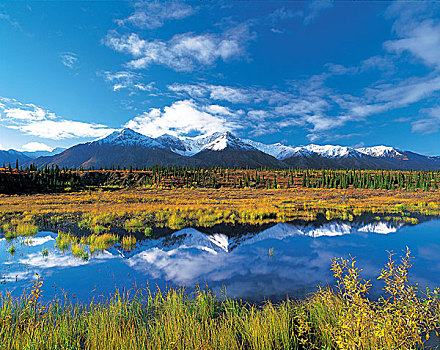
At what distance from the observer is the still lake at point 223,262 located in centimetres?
1199

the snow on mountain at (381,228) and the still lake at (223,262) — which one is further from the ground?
the snow on mountain at (381,228)

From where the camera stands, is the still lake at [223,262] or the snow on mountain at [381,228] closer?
the still lake at [223,262]

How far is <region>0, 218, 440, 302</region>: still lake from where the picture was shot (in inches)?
472

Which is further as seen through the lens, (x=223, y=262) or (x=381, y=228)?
(x=381, y=228)

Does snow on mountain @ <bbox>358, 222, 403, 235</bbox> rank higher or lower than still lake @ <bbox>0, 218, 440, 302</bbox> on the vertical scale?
higher

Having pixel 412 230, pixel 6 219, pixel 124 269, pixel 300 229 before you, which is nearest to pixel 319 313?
pixel 124 269

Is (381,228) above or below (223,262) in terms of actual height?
above

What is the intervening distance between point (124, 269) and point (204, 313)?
7977mm

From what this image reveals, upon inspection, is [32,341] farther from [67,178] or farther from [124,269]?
[67,178]

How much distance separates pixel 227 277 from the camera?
44.2 ft

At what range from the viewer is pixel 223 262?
16.1 meters

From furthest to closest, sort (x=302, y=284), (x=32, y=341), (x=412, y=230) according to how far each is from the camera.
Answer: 1. (x=412, y=230)
2. (x=302, y=284)
3. (x=32, y=341)

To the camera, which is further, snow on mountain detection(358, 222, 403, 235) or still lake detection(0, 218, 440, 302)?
snow on mountain detection(358, 222, 403, 235)

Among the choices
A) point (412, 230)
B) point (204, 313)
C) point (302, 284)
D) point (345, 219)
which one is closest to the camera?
point (204, 313)
